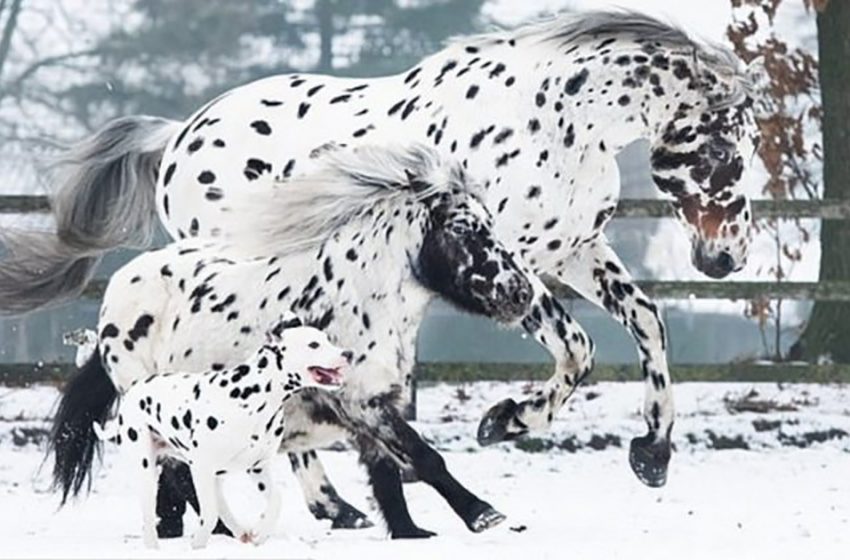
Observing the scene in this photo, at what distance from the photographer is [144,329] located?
754 cm

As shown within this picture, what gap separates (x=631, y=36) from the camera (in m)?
8.62

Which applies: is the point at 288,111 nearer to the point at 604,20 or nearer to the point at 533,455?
the point at 604,20

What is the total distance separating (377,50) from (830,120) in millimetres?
7292

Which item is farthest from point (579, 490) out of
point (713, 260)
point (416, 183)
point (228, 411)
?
point (228, 411)

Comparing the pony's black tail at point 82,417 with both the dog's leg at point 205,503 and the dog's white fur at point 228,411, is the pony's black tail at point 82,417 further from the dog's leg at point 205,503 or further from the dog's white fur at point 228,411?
the dog's leg at point 205,503

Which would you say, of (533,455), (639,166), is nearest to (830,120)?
(533,455)

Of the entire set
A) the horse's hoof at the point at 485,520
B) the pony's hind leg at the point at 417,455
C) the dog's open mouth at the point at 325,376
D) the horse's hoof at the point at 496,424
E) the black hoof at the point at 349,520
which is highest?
the dog's open mouth at the point at 325,376

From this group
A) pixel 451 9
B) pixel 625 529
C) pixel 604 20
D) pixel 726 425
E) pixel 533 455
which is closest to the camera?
pixel 625 529

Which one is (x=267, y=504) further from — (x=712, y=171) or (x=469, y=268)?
(x=712, y=171)

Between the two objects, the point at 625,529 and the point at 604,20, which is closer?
the point at 625,529

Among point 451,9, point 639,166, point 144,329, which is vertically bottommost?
point 639,166

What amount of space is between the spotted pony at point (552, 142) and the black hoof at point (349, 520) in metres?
0.53

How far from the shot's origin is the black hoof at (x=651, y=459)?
28.0ft

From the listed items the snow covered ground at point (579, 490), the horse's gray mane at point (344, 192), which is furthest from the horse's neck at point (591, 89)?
the snow covered ground at point (579, 490)
